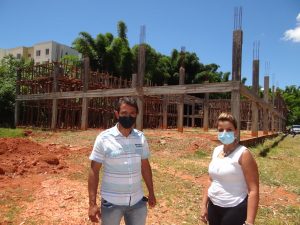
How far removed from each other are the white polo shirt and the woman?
72 centimetres

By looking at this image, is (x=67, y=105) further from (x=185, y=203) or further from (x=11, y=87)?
(x=185, y=203)

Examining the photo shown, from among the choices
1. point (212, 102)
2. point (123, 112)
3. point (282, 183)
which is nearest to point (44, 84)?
point (212, 102)

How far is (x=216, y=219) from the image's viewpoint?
3.07m


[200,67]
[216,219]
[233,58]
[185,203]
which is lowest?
[185,203]

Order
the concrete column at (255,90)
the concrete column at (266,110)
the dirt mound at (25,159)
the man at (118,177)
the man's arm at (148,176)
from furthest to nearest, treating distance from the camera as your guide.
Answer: the concrete column at (266,110)
the concrete column at (255,90)
the dirt mound at (25,159)
the man's arm at (148,176)
the man at (118,177)

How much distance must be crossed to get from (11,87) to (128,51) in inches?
618

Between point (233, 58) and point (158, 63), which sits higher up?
point (158, 63)

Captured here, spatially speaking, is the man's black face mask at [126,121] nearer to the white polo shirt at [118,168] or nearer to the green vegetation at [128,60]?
the white polo shirt at [118,168]

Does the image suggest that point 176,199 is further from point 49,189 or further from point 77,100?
point 77,100

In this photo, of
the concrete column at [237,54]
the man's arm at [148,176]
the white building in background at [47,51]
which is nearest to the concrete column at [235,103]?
the concrete column at [237,54]

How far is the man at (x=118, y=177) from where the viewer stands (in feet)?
10.1

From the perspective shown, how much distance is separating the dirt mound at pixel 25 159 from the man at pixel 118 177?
6.20 meters

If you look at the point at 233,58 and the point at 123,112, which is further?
the point at 233,58

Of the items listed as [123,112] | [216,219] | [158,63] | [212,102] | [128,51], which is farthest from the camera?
[158,63]
